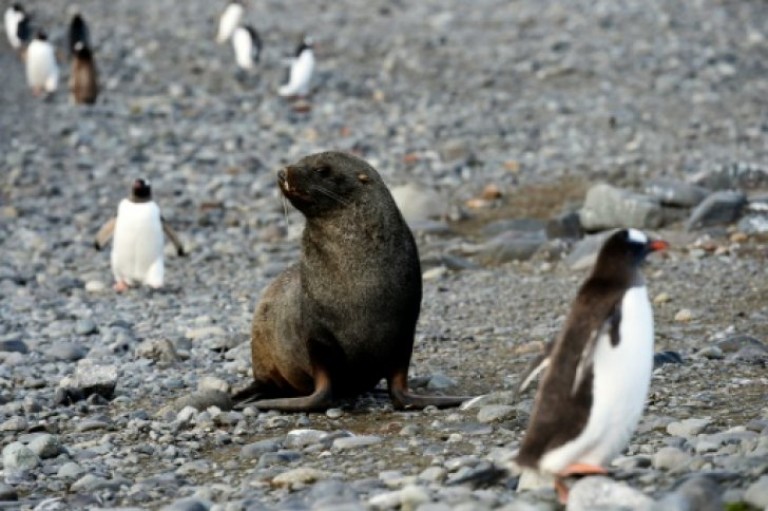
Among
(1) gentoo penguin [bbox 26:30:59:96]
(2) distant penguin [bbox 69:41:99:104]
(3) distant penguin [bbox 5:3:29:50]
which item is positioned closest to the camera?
(2) distant penguin [bbox 69:41:99:104]

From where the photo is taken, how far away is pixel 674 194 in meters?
11.7

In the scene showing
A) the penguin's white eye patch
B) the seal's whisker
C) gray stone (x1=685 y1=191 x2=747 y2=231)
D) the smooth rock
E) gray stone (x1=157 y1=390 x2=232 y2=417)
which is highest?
the seal's whisker

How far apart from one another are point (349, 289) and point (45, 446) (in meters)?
1.47

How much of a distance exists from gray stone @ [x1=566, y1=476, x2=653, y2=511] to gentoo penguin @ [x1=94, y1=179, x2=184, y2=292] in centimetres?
681

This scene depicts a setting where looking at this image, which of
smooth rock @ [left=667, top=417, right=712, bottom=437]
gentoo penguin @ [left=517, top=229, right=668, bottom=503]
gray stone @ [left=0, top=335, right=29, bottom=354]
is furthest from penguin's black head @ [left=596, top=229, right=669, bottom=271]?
gray stone @ [left=0, top=335, right=29, bottom=354]

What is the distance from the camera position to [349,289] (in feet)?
22.2

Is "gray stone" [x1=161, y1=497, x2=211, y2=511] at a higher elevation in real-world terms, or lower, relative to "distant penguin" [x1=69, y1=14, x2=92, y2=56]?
lower

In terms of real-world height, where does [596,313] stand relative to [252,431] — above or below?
above

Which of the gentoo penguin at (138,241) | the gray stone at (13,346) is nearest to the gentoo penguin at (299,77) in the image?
the gentoo penguin at (138,241)

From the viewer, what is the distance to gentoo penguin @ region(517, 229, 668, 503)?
470 cm

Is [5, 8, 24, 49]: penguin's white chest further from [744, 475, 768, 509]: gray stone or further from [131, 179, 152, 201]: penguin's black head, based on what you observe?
[744, 475, 768, 509]: gray stone

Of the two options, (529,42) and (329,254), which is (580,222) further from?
(529,42)

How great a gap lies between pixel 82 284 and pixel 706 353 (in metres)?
5.17

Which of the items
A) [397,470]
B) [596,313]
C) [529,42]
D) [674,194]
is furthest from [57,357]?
[529,42]
